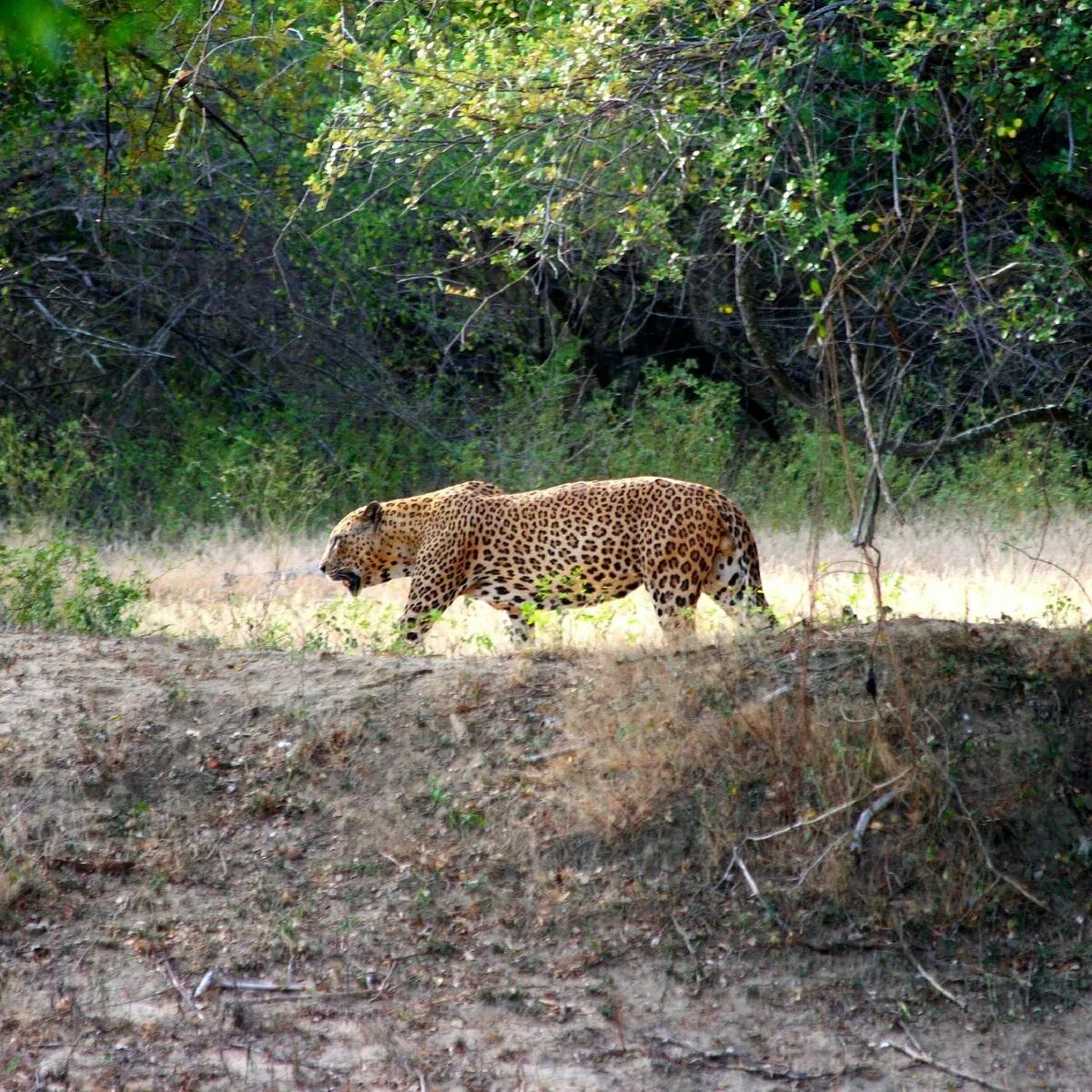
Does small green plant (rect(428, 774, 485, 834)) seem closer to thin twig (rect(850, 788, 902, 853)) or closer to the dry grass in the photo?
the dry grass

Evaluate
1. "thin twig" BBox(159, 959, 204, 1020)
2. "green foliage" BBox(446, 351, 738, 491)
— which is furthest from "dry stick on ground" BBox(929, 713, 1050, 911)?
"green foliage" BBox(446, 351, 738, 491)

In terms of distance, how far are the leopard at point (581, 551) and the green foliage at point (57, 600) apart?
161cm

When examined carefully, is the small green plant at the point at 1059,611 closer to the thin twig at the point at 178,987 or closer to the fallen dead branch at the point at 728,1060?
the fallen dead branch at the point at 728,1060

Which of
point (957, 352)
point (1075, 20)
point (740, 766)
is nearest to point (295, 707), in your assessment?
point (740, 766)

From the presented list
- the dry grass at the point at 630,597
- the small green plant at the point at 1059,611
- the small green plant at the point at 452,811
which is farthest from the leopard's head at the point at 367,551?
the small green plant at the point at 1059,611

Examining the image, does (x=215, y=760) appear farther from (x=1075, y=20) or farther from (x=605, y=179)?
(x=1075, y=20)

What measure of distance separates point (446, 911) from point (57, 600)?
420cm

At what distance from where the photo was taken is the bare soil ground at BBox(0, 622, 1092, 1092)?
5867mm

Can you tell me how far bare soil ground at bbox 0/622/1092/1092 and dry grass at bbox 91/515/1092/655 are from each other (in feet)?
3.07

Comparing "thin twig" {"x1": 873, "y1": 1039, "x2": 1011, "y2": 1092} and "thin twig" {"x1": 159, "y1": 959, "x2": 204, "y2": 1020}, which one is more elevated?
"thin twig" {"x1": 159, "y1": 959, "x2": 204, "y2": 1020}

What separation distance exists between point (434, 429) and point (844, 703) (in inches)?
357

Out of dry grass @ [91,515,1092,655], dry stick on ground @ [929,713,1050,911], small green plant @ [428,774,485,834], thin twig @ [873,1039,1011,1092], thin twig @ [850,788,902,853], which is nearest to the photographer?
thin twig @ [873,1039,1011,1092]

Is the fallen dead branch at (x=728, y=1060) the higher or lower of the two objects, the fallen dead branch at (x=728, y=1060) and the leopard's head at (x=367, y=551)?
the lower

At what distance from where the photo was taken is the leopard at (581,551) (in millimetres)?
9406
